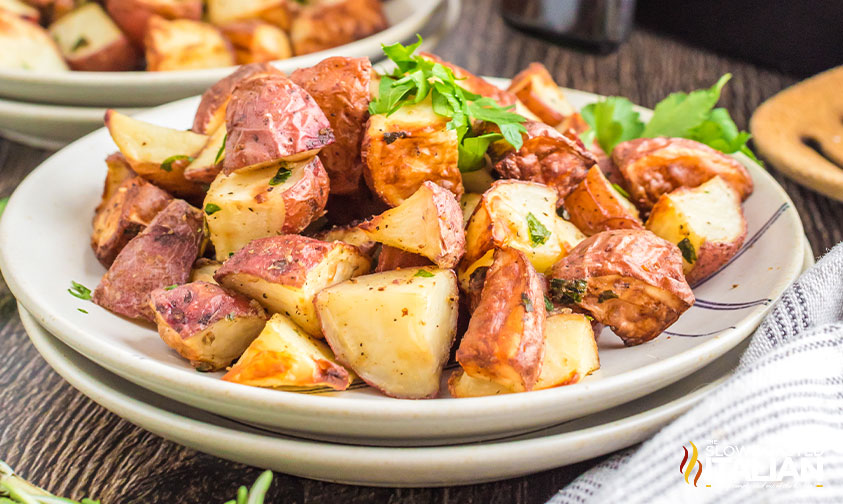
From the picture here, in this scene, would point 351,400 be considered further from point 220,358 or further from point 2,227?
point 2,227

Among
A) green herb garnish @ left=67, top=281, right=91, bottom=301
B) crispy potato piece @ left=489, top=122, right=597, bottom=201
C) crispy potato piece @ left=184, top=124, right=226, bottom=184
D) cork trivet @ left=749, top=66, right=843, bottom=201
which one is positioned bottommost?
cork trivet @ left=749, top=66, right=843, bottom=201

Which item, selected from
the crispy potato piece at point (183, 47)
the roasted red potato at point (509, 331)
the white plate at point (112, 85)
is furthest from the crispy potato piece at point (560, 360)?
the crispy potato piece at point (183, 47)

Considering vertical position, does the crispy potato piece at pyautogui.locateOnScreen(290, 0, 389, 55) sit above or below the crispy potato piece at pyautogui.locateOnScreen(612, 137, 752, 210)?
below

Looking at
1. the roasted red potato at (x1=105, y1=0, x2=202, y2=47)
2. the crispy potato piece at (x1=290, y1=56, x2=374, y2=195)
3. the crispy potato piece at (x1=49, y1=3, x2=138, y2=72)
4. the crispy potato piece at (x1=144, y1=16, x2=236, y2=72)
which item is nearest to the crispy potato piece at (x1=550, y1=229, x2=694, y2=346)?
the crispy potato piece at (x1=290, y1=56, x2=374, y2=195)

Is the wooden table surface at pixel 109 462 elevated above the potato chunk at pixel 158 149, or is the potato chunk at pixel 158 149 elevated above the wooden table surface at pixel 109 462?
the potato chunk at pixel 158 149

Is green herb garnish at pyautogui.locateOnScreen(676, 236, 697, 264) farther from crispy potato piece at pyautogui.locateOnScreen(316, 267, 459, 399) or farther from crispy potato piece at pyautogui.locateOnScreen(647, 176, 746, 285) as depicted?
crispy potato piece at pyautogui.locateOnScreen(316, 267, 459, 399)

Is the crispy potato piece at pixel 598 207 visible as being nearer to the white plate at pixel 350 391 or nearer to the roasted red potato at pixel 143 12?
the white plate at pixel 350 391

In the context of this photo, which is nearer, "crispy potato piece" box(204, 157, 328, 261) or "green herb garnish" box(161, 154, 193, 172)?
"crispy potato piece" box(204, 157, 328, 261)

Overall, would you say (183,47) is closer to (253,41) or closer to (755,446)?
(253,41)

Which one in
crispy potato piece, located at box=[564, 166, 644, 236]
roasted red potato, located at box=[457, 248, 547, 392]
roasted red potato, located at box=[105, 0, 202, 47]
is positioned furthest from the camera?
roasted red potato, located at box=[105, 0, 202, 47]
